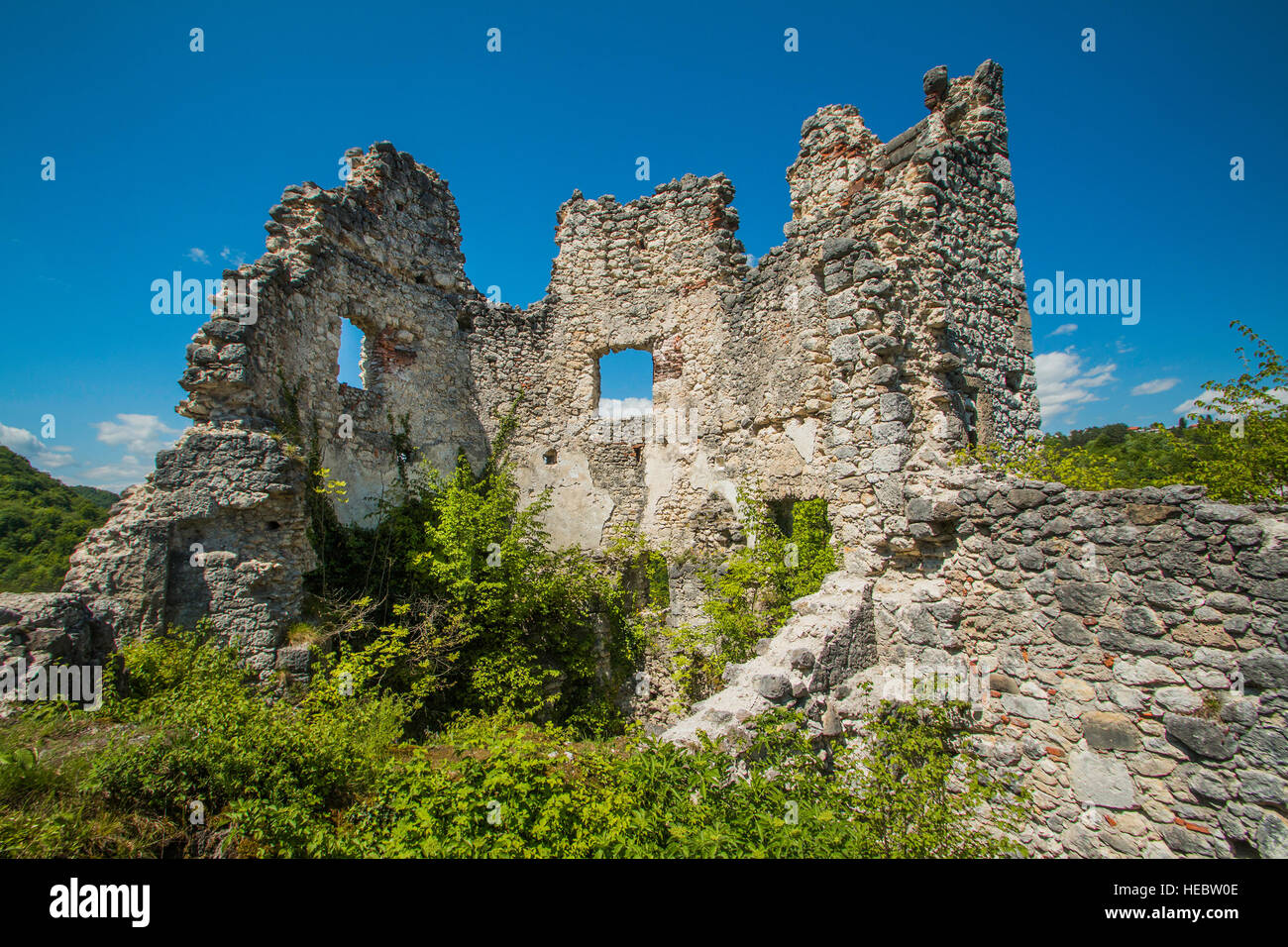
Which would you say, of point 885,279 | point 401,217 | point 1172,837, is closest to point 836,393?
point 885,279

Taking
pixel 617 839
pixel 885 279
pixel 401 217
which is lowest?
pixel 617 839

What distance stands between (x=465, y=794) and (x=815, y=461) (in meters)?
6.02

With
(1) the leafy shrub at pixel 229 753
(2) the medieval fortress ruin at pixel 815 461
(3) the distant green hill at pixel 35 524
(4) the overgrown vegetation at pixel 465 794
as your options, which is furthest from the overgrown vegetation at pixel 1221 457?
(3) the distant green hill at pixel 35 524

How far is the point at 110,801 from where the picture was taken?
13.2 feet

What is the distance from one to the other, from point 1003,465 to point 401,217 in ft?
35.3

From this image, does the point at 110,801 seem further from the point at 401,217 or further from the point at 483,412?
the point at 401,217

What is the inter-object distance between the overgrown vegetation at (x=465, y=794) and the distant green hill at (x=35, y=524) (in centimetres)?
517

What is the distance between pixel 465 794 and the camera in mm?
3875

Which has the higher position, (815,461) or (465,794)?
(815,461)

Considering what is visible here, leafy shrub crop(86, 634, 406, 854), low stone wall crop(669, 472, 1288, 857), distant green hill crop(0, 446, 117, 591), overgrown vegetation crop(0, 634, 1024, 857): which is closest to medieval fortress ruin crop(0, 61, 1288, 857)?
low stone wall crop(669, 472, 1288, 857)

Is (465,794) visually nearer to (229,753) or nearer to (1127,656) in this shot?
(229,753)

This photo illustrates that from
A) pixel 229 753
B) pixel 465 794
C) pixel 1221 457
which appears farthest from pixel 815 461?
pixel 229 753

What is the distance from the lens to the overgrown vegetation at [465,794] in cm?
357

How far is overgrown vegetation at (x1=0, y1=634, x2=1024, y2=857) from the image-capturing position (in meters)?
3.57
